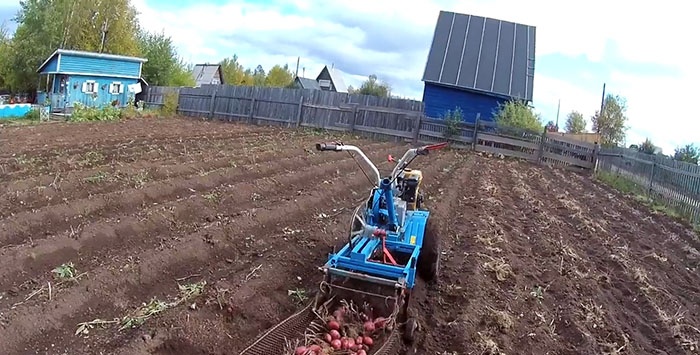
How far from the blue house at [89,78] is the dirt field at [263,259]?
16.6m

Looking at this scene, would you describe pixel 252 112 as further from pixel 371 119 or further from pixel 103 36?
pixel 103 36

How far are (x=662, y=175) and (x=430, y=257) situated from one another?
11501 mm

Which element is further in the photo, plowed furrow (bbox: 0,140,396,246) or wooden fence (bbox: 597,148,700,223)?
wooden fence (bbox: 597,148,700,223)

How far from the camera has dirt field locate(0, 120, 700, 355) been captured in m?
5.10

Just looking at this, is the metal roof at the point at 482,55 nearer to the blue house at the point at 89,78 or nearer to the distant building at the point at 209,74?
the blue house at the point at 89,78

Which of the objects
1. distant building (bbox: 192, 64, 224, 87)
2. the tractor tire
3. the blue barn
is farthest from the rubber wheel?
distant building (bbox: 192, 64, 224, 87)

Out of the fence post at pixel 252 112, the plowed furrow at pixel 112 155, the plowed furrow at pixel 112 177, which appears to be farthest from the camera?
the fence post at pixel 252 112

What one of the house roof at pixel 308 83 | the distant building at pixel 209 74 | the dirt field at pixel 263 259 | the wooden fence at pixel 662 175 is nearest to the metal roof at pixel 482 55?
the wooden fence at pixel 662 175

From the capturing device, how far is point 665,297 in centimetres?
727

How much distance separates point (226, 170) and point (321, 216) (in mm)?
3023

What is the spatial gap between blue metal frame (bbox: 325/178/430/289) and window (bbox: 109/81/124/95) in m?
28.0

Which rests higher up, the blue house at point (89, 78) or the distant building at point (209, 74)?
the distant building at point (209, 74)

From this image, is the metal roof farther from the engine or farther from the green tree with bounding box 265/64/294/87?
the green tree with bounding box 265/64/294/87

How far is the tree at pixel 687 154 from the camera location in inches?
889
